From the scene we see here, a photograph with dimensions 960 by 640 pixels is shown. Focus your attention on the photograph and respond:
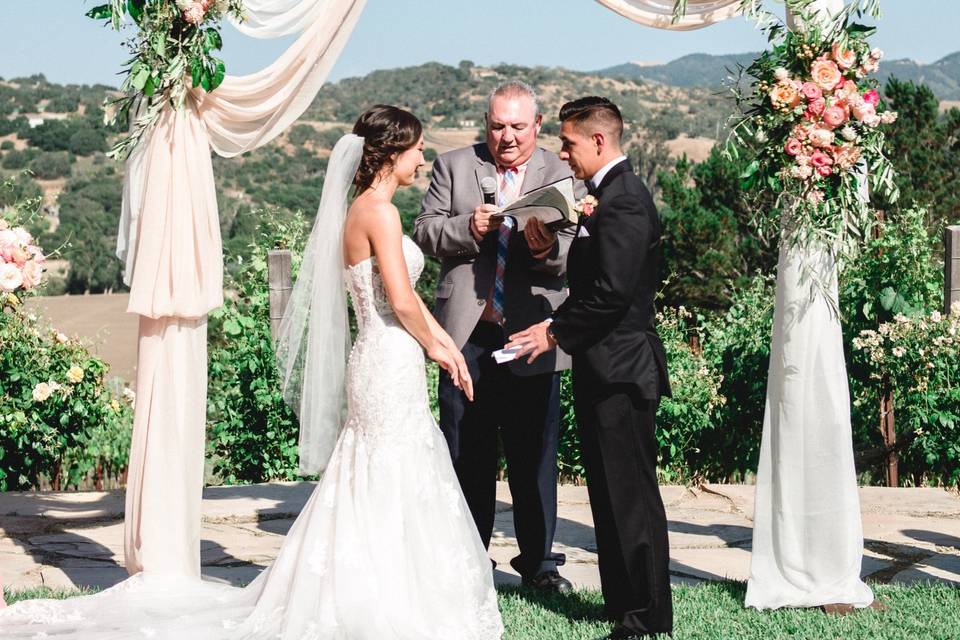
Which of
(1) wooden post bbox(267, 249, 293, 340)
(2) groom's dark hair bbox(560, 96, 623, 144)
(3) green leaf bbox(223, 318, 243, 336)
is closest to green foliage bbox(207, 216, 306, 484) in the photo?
(3) green leaf bbox(223, 318, 243, 336)

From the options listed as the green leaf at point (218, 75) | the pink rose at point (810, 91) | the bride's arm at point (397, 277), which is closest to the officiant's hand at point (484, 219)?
the bride's arm at point (397, 277)

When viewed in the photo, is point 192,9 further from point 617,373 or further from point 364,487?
point 617,373

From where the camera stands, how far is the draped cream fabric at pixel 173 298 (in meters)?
4.85

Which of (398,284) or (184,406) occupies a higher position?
(398,284)

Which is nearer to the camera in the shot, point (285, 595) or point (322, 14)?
point (285, 595)

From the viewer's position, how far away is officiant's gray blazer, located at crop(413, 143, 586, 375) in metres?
5.08

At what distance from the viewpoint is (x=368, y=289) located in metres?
4.43

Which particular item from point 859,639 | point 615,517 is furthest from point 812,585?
point 615,517

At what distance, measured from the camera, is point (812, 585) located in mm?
4574

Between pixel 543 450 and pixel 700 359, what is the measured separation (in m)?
3.00

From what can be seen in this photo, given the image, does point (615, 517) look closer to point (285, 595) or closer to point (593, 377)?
point (593, 377)

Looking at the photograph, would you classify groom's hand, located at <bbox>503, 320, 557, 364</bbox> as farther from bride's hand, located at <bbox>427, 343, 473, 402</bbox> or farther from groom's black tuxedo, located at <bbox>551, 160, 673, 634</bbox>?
bride's hand, located at <bbox>427, 343, 473, 402</bbox>

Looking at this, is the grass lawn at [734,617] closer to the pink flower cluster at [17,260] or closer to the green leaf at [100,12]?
the pink flower cluster at [17,260]

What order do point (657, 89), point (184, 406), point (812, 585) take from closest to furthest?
point (812, 585) < point (184, 406) < point (657, 89)
